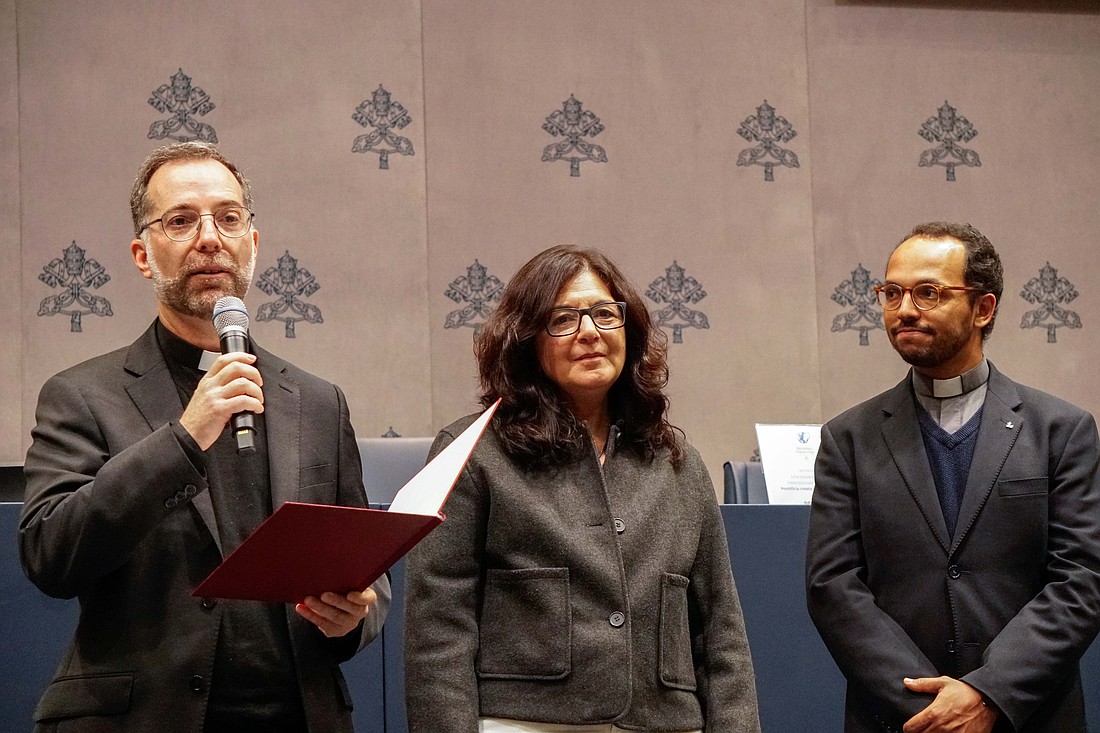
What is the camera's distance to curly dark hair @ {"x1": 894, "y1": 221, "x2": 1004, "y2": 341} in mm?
2746

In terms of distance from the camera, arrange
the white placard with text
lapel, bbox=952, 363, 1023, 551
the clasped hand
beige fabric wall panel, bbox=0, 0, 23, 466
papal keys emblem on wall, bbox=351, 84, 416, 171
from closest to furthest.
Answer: the clasped hand → lapel, bbox=952, 363, 1023, 551 → the white placard with text → beige fabric wall panel, bbox=0, 0, 23, 466 → papal keys emblem on wall, bbox=351, 84, 416, 171

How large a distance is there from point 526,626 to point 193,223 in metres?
0.86

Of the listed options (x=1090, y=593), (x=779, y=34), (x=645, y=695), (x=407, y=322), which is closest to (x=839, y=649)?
(x=1090, y=593)

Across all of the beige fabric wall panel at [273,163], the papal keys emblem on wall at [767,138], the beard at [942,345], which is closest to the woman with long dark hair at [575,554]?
the beard at [942,345]

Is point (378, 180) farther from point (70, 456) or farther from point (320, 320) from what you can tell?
point (70, 456)

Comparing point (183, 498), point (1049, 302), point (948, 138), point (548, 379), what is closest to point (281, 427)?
point (183, 498)

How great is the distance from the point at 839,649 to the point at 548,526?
2.75 feet

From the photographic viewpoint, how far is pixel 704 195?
5.02 m

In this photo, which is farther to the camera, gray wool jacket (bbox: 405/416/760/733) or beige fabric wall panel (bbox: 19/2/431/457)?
beige fabric wall panel (bbox: 19/2/431/457)

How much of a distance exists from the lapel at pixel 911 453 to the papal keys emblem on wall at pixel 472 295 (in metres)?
2.28

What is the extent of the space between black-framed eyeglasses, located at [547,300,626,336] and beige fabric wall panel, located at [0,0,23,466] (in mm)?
2993

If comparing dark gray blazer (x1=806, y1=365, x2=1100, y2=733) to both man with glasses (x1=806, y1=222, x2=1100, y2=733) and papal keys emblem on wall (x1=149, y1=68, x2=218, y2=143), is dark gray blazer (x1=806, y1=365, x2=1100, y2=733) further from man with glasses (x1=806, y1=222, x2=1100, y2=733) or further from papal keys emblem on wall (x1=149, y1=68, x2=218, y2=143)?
papal keys emblem on wall (x1=149, y1=68, x2=218, y2=143)

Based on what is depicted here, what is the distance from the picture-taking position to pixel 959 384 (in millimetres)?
2723

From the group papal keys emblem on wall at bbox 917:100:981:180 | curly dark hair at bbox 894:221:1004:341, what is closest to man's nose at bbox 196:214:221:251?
curly dark hair at bbox 894:221:1004:341
